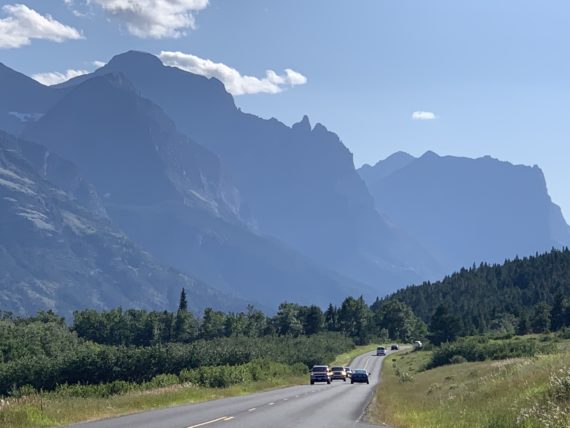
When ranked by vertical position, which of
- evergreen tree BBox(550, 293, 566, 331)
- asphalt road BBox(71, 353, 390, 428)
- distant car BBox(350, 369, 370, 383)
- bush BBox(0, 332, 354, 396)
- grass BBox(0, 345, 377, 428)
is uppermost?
evergreen tree BBox(550, 293, 566, 331)

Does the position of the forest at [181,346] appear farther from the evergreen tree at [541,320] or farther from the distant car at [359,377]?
the distant car at [359,377]

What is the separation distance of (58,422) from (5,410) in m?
2.42

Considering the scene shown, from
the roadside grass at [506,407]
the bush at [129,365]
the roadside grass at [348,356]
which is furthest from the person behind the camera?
the roadside grass at [348,356]

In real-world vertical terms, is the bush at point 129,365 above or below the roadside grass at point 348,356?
above

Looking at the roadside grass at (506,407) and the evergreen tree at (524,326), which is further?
the evergreen tree at (524,326)

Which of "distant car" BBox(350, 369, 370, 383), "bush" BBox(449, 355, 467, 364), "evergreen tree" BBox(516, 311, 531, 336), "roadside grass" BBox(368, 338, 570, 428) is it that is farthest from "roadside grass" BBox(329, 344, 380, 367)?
"roadside grass" BBox(368, 338, 570, 428)

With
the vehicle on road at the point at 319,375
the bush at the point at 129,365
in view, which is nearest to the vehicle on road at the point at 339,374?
the bush at the point at 129,365

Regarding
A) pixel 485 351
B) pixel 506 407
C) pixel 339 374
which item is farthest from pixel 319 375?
pixel 506 407

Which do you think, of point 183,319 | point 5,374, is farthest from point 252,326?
point 5,374

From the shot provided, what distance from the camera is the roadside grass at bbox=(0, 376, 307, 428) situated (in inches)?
1054

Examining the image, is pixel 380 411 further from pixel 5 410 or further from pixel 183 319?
pixel 183 319

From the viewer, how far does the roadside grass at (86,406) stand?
26.8 m

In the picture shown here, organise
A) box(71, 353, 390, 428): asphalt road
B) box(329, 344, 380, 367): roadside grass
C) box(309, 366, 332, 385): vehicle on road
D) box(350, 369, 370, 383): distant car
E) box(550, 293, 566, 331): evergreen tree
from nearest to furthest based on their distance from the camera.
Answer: box(71, 353, 390, 428): asphalt road → box(309, 366, 332, 385): vehicle on road → box(350, 369, 370, 383): distant car → box(329, 344, 380, 367): roadside grass → box(550, 293, 566, 331): evergreen tree

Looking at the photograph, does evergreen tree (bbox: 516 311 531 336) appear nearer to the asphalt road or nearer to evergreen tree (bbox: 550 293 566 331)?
evergreen tree (bbox: 550 293 566 331)
